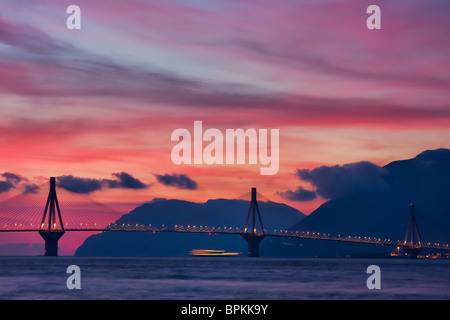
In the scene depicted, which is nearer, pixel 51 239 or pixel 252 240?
pixel 51 239

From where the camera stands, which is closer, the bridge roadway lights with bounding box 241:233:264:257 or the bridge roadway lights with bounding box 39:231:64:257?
the bridge roadway lights with bounding box 39:231:64:257

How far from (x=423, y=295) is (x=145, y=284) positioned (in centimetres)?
2523

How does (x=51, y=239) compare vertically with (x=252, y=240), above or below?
above

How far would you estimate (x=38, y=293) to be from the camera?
58.5m

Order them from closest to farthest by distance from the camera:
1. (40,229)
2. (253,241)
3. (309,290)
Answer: (309,290), (40,229), (253,241)

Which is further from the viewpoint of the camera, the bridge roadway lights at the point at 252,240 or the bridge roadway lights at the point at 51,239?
the bridge roadway lights at the point at 252,240
